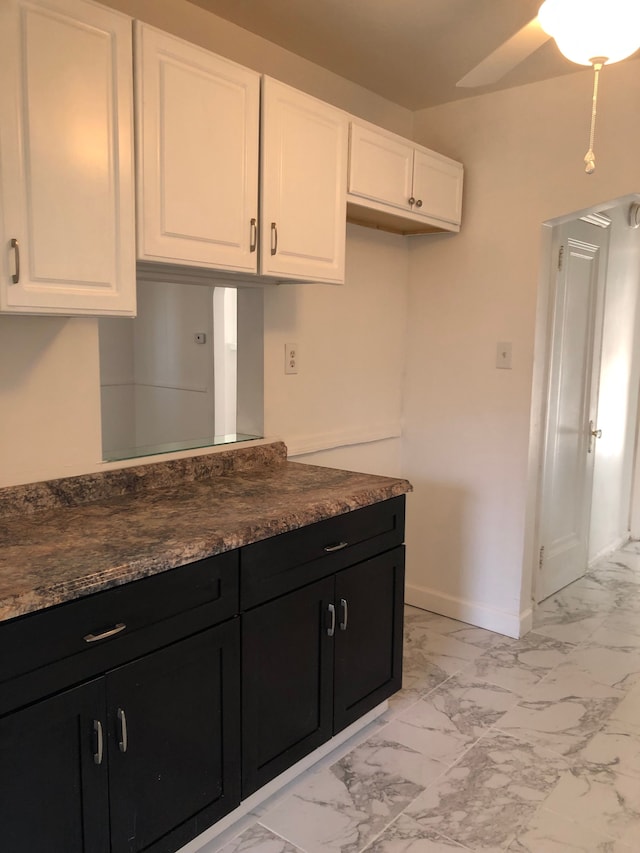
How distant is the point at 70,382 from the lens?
2.00m

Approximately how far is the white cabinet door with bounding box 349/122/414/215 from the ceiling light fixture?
104 centimetres

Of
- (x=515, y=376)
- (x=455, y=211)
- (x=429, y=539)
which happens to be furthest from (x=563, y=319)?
(x=429, y=539)

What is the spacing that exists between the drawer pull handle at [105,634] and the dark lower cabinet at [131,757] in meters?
0.09

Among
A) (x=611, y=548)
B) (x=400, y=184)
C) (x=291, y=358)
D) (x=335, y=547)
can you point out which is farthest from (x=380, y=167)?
(x=611, y=548)

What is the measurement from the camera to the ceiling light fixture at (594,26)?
1.38 metres

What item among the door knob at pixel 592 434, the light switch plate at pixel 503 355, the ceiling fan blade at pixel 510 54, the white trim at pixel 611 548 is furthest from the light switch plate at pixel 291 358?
the white trim at pixel 611 548

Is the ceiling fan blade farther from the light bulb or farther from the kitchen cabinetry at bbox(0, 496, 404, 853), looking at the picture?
the kitchen cabinetry at bbox(0, 496, 404, 853)

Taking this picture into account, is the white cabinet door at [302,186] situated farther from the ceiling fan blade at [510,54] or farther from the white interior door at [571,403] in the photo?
the white interior door at [571,403]

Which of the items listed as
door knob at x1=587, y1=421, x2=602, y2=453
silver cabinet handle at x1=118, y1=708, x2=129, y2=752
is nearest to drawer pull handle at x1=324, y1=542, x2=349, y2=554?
silver cabinet handle at x1=118, y1=708, x2=129, y2=752

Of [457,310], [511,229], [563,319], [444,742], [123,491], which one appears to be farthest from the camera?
[563,319]

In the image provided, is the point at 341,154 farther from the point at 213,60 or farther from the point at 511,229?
the point at 511,229

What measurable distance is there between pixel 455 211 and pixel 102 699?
2.55 m

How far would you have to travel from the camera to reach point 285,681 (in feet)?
6.46

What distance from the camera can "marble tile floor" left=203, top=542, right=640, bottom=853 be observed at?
1.91m
